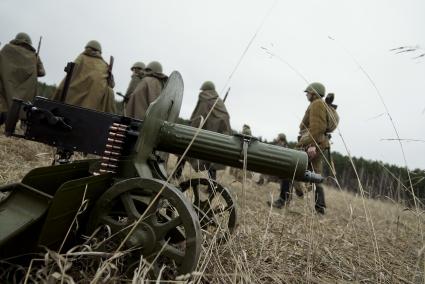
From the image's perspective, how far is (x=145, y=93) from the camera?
6.91 meters

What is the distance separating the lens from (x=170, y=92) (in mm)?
2309

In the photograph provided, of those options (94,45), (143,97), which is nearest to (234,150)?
(143,97)

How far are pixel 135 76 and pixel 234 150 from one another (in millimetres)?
6393

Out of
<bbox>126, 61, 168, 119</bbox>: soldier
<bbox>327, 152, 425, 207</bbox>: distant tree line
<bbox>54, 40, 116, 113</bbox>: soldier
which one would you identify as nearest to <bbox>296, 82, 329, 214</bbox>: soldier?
<bbox>327, 152, 425, 207</bbox>: distant tree line

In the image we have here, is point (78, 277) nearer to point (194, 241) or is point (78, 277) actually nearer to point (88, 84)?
point (194, 241)

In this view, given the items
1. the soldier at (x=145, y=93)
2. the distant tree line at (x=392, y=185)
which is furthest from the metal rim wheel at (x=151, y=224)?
the soldier at (x=145, y=93)

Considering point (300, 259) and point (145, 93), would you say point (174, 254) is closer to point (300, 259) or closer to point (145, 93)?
point (300, 259)

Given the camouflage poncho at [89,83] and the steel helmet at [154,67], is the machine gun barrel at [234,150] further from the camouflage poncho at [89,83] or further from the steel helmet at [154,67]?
the steel helmet at [154,67]

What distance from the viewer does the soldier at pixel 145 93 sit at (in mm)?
6801

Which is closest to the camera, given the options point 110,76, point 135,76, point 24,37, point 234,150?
point 234,150

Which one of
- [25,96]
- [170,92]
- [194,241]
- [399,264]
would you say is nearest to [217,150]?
[170,92]

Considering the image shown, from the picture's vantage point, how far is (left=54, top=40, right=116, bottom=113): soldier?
672 cm

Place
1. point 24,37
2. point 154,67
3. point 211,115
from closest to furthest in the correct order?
point 154,67, point 24,37, point 211,115

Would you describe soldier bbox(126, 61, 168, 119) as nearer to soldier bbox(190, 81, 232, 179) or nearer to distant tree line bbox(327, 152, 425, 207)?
soldier bbox(190, 81, 232, 179)
